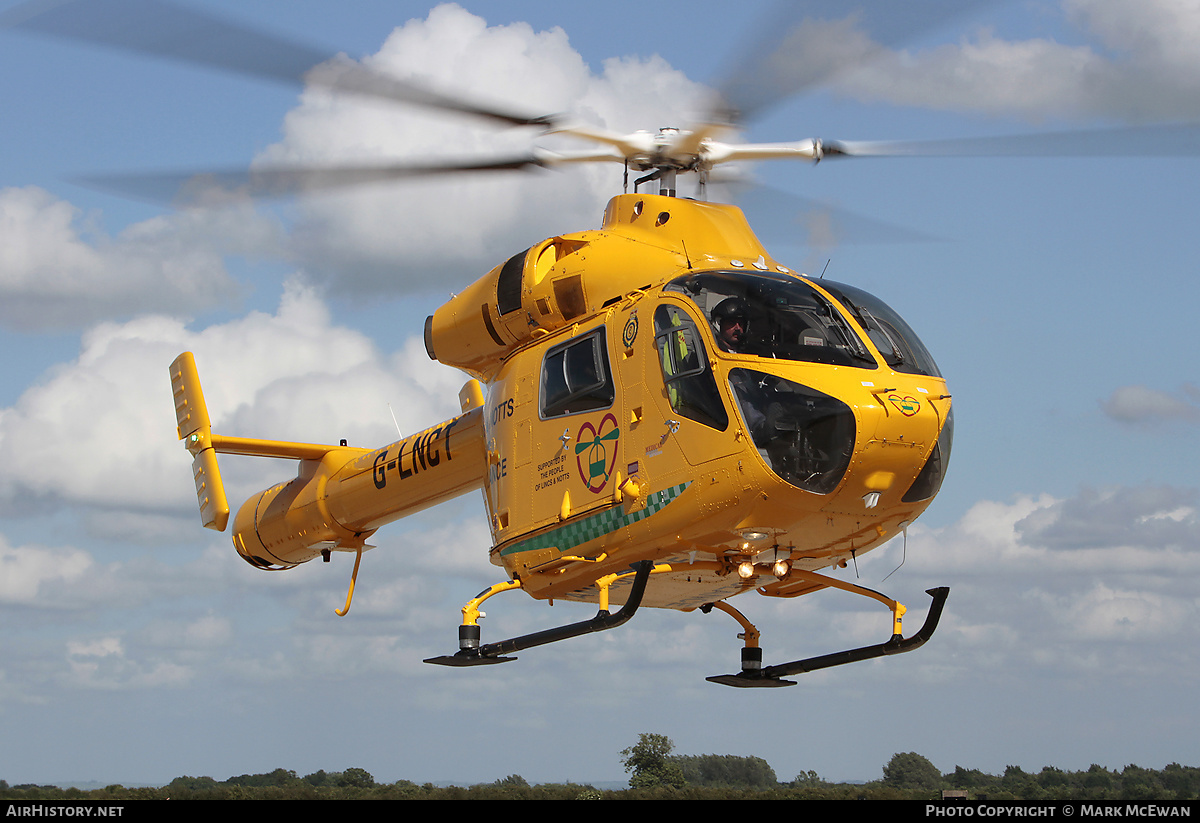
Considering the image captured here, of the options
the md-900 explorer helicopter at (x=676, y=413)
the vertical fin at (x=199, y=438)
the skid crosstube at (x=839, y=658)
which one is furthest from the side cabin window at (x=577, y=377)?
the vertical fin at (x=199, y=438)

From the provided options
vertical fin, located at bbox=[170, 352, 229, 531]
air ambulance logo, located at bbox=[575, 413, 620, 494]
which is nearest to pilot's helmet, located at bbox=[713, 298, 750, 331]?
air ambulance logo, located at bbox=[575, 413, 620, 494]

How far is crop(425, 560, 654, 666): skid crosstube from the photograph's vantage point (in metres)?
14.0

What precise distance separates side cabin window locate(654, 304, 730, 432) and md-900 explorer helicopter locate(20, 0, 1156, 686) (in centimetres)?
Answer: 2

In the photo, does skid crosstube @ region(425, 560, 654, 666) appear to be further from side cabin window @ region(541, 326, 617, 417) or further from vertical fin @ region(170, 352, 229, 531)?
vertical fin @ region(170, 352, 229, 531)

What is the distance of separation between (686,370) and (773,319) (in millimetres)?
1054

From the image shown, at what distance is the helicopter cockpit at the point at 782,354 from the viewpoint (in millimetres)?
12984

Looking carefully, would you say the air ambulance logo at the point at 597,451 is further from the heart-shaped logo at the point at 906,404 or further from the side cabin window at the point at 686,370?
the heart-shaped logo at the point at 906,404

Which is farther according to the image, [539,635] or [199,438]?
[199,438]

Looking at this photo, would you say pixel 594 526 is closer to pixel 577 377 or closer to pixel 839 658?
pixel 577 377

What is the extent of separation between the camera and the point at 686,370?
13641 mm

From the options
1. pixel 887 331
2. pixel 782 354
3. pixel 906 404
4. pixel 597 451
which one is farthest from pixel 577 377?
pixel 906 404

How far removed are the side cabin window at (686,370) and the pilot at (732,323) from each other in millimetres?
238
